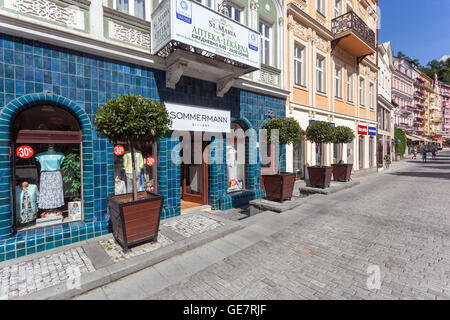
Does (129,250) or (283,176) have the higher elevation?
(283,176)

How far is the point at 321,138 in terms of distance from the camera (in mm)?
8891

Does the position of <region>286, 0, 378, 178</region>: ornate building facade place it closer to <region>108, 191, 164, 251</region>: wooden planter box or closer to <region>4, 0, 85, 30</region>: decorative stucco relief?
<region>108, 191, 164, 251</region>: wooden planter box

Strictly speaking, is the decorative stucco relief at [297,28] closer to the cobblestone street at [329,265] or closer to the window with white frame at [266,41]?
the window with white frame at [266,41]

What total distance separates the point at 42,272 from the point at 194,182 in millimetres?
4935

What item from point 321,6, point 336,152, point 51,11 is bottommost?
point 336,152

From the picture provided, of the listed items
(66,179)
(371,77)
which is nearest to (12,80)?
(66,179)

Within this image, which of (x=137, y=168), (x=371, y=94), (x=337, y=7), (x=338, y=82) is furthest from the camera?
(x=371, y=94)

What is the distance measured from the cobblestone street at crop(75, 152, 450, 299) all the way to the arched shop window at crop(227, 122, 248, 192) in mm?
2978

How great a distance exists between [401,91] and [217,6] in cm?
4140

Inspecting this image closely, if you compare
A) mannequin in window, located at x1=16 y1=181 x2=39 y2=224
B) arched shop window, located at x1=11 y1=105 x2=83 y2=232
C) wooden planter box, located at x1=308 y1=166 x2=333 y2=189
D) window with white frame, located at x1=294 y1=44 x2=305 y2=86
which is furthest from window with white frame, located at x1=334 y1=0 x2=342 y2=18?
mannequin in window, located at x1=16 y1=181 x2=39 y2=224

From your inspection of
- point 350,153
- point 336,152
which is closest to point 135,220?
point 336,152

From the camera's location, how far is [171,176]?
5.95m

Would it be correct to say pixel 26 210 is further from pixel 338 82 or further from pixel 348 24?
pixel 348 24
